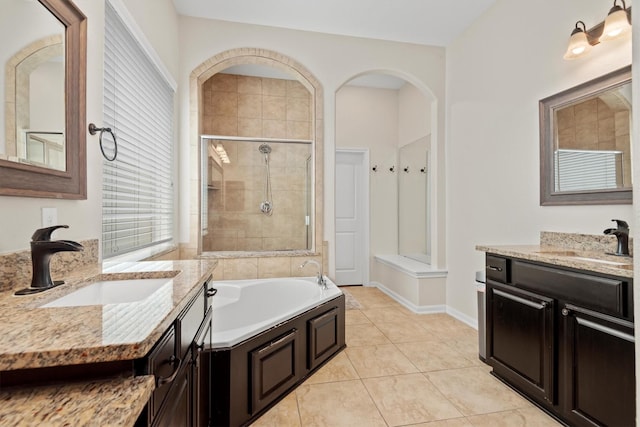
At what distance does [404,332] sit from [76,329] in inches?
109

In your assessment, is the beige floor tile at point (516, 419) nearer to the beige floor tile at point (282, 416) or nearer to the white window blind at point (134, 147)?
the beige floor tile at point (282, 416)

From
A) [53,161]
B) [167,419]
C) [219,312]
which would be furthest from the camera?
[219,312]

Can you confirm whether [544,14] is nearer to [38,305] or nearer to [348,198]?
[348,198]

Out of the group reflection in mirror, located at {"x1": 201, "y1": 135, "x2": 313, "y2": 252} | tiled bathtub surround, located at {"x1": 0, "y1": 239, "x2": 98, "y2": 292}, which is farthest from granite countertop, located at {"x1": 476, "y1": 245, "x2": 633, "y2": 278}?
tiled bathtub surround, located at {"x1": 0, "y1": 239, "x2": 98, "y2": 292}

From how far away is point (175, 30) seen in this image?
294cm

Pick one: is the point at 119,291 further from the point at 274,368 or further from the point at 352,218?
the point at 352,218

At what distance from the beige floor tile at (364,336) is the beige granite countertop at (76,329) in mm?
2028

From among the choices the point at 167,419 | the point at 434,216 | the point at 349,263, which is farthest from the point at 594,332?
the point at 349,263

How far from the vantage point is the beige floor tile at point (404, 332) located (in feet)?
9.30

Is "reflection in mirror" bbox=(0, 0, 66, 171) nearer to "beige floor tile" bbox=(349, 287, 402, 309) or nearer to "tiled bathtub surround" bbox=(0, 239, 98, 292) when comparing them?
"tiled bathtub surround" bbox=(0, 239, 98, 292)

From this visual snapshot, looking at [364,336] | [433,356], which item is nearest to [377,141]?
[364,336]

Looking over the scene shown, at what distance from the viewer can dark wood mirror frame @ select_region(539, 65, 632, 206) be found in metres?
1.86

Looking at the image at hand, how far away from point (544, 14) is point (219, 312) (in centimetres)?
343

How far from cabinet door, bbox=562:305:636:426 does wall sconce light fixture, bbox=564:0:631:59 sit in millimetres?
1567
